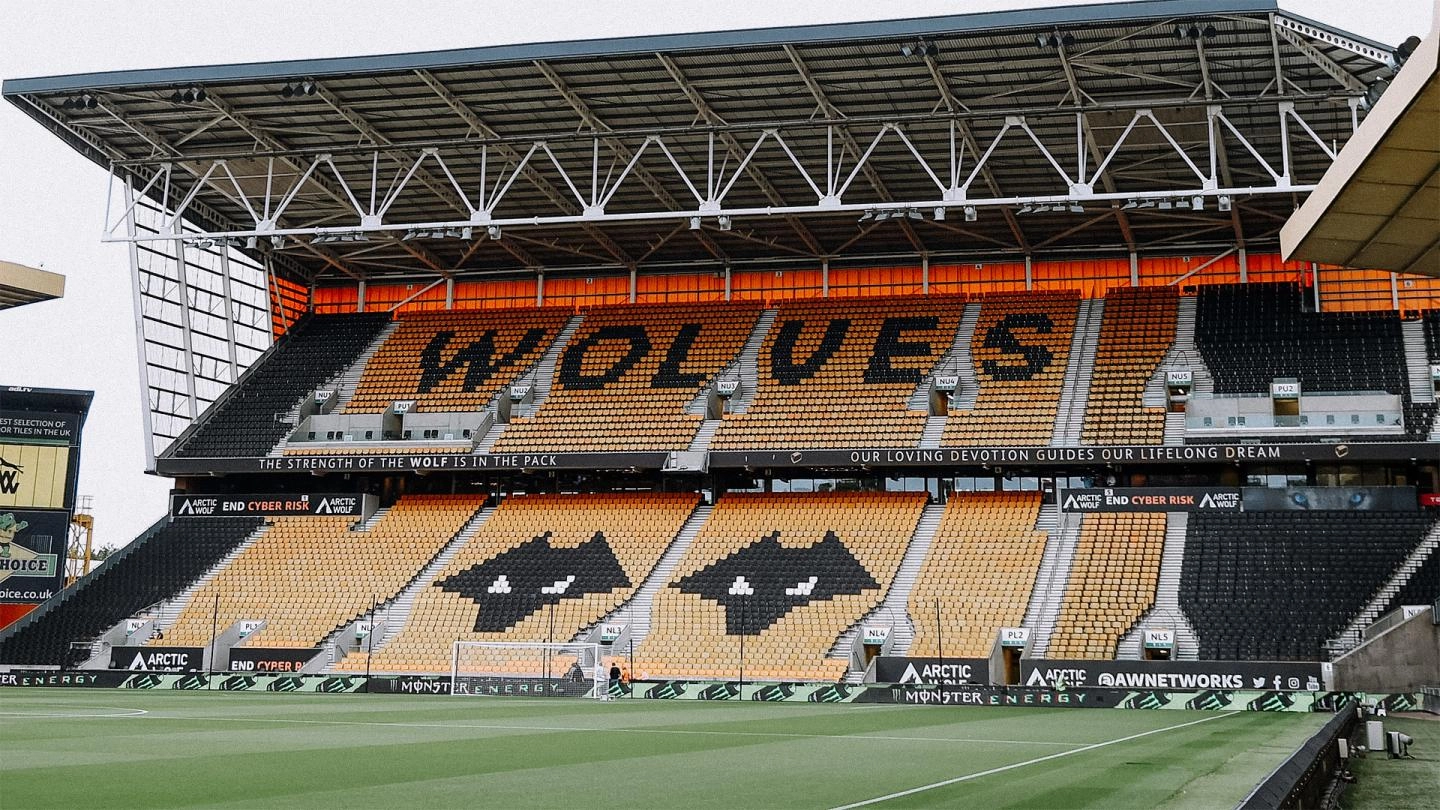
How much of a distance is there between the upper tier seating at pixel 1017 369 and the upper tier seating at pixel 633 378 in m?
8.68

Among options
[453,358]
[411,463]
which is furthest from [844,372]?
[411,463]

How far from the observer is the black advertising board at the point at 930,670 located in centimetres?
3500

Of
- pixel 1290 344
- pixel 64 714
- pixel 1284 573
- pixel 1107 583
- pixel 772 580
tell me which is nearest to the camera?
pixel 64 714

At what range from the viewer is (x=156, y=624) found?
140 feet

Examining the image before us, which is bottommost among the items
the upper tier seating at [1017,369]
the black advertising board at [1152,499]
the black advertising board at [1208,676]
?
the black advertising board at [1208,676]

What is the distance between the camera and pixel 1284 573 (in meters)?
37.3

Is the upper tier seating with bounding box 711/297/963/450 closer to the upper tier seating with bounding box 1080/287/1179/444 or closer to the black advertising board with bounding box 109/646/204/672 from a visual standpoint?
the upper tier seating with bounding box 1080/287/1179/444

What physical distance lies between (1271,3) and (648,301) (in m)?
27.0

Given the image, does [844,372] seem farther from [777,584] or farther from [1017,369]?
[777,584]

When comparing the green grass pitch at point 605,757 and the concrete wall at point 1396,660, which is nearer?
the green grass pitch at point 605,757

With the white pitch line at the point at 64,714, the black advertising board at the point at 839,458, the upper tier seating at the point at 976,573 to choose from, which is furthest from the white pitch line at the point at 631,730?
the black advertising board at the point at 839,458

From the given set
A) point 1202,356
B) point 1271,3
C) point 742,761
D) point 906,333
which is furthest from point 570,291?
point 742,761

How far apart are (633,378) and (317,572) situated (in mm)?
12581

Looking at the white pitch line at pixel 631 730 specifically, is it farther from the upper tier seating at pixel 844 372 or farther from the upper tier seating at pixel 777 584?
the upper tier seating at pixel 844 372
